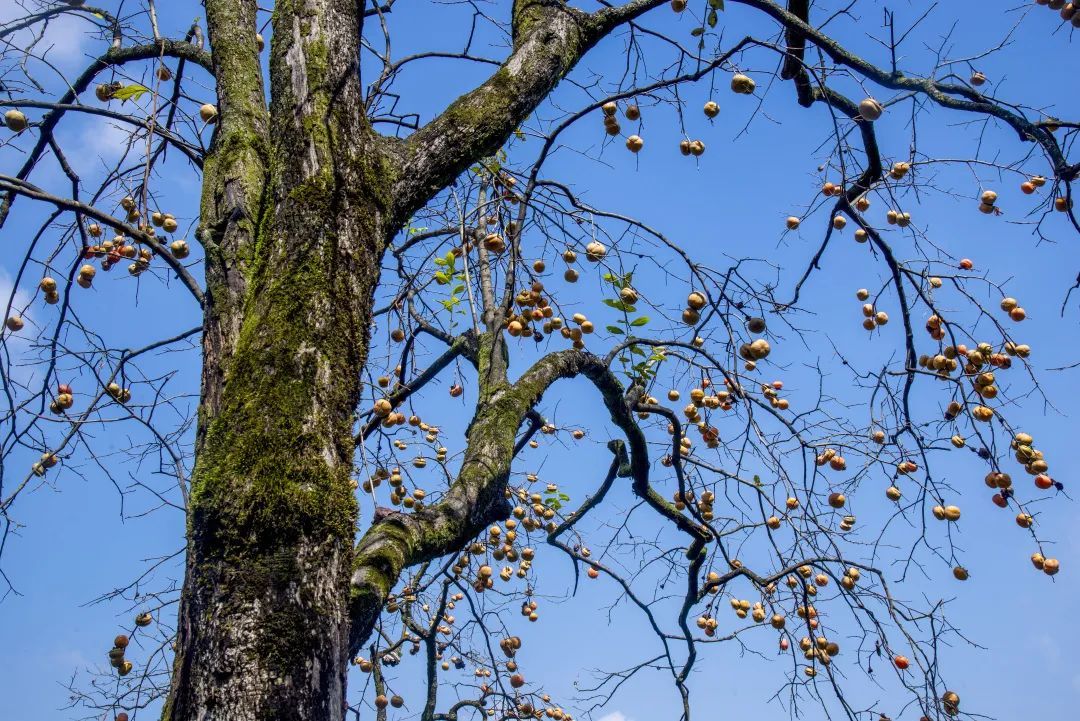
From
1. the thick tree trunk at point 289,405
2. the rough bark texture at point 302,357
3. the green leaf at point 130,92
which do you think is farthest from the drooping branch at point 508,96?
the green leaf at point 130,92

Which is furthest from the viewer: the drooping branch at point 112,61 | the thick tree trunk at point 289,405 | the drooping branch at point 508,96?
the drooping branch at point 112,61

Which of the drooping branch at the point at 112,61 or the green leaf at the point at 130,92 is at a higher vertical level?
the drooping branch at the point at 112,61

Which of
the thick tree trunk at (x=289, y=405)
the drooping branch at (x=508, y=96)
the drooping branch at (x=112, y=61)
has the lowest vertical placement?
the thick tree trunk at (x=289, y=405)

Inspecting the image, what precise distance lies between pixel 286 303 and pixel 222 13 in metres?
1.62

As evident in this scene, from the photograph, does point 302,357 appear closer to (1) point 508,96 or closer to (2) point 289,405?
(2) point 289,405

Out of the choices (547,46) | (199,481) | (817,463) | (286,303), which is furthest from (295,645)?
(817,463)

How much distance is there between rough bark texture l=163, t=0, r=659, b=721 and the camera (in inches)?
52.3

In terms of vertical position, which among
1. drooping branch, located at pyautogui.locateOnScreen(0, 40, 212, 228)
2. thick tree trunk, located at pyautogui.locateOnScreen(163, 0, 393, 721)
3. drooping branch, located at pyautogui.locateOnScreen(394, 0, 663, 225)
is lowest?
thick tree trunk, located at pyautogui.locateOnScreen(163, 0, 393, 721)

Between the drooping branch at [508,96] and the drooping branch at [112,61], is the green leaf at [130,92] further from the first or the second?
the drooping branch at [508,96]

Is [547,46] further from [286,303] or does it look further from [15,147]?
[15,147]

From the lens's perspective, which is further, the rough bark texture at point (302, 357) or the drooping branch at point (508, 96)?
the drooping branch at point (508, 96)

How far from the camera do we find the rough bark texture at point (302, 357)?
4.36 feet

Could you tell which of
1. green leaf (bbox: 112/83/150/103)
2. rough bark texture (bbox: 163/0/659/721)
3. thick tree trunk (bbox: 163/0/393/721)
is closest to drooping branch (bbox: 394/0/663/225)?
rough bark texture (bbox: 163/0/659/721)

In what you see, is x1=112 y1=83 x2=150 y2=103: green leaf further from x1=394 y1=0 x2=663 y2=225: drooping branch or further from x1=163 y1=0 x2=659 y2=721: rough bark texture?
x1=394 y1=0 x2=663 y2=225: drooping branch
